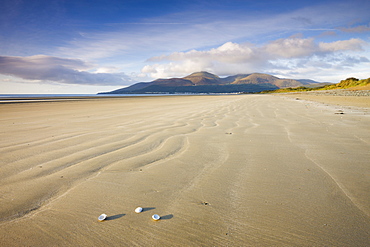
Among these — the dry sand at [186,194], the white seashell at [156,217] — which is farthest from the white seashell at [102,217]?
the white seashell at [156,217]

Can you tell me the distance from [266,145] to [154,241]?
235 centimetres

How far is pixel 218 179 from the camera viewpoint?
1903 millimetres

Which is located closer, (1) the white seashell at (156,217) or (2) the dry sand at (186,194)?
(2) the dry sand at (186,194)

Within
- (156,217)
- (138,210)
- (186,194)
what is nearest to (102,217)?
(138,210)

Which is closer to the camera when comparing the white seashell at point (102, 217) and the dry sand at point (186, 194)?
the dry sand at point (186, 194)

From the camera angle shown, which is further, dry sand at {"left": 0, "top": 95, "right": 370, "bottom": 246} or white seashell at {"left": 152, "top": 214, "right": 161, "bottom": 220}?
white seashell at {"left": 152, "top": 214, "right": 161, "bottom": 220}

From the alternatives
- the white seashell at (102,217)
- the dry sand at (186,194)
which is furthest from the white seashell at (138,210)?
the white seashell at (102,217)

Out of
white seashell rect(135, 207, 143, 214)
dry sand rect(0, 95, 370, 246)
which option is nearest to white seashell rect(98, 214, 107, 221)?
dry sand rect(0, 95, 370, 246)

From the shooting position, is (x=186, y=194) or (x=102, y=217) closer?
(x=102, y=217)

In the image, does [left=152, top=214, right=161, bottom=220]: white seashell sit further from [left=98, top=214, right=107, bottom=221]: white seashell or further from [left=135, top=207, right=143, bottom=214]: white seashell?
[left=98, top=214, right=107, bottom=221]: white seashell

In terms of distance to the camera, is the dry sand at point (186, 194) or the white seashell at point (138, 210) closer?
the dry sand at point (186, 194)

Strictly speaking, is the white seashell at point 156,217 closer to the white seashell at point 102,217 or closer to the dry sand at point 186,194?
the dry sand at point 186,194

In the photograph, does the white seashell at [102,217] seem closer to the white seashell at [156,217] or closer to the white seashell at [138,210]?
the white seashell at [138,210]

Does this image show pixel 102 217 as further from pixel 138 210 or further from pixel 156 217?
pixel 156 217
